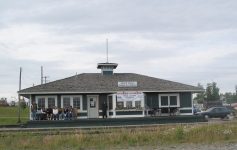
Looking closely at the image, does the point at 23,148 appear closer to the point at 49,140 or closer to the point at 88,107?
the point at 49,140

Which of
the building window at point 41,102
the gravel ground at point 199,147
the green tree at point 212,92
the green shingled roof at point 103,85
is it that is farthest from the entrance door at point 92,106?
the green tree at point 212,92

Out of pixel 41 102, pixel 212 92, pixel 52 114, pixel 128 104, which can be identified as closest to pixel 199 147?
pixel 52 114

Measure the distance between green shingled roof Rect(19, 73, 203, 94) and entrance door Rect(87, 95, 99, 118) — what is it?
90cm

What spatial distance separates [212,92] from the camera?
404 ft

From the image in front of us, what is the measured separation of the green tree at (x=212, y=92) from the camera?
117m

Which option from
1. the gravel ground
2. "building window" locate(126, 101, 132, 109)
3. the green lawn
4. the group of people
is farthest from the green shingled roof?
the gravel ground

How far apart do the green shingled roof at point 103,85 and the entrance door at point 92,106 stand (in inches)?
35.5

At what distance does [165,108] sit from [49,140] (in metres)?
22.9

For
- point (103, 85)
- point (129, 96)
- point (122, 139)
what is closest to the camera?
point (122, 139)

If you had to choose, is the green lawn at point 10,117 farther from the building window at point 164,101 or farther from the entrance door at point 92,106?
the building window at point 164,101

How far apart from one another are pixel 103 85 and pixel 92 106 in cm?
229

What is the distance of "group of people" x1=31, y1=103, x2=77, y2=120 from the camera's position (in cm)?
4149

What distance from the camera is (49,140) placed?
23.9 meters

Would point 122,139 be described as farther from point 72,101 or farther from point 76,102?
point 72,101
